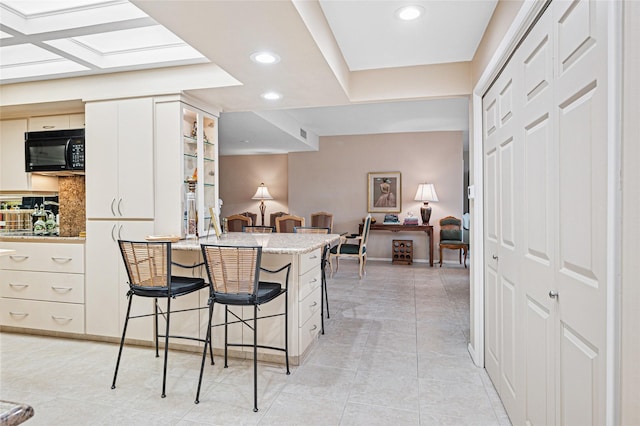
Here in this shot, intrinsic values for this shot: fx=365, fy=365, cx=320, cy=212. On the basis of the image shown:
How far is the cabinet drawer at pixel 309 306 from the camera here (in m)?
2.79

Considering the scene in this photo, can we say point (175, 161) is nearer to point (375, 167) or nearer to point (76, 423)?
point (76, 423)

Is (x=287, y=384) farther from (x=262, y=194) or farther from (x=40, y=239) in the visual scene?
(x=262, y=194)

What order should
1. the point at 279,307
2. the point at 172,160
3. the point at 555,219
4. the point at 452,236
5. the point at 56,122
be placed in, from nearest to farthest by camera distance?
the point at 555,219 < the point at 279,307 < the point at 172,160 < the point at 56,122 < the point at 452,236

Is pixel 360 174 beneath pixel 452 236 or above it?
above

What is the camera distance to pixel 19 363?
2.79m

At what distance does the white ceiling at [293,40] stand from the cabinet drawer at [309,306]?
1.74m

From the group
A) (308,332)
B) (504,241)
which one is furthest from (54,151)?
(504,241)

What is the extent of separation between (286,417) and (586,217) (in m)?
1.80

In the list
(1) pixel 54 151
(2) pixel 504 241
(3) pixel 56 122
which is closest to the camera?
(2) pixel 504 241

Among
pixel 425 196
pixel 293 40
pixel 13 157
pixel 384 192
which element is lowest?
pixel 425 196

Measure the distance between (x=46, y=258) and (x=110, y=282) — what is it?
71cm

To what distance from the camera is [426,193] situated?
7.41m

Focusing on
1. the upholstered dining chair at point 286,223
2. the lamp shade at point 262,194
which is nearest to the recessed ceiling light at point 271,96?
the upholstered dining chair at point 286,223

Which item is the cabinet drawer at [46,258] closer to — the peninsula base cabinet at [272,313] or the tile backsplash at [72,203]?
the tile backsplash at [72,203]
